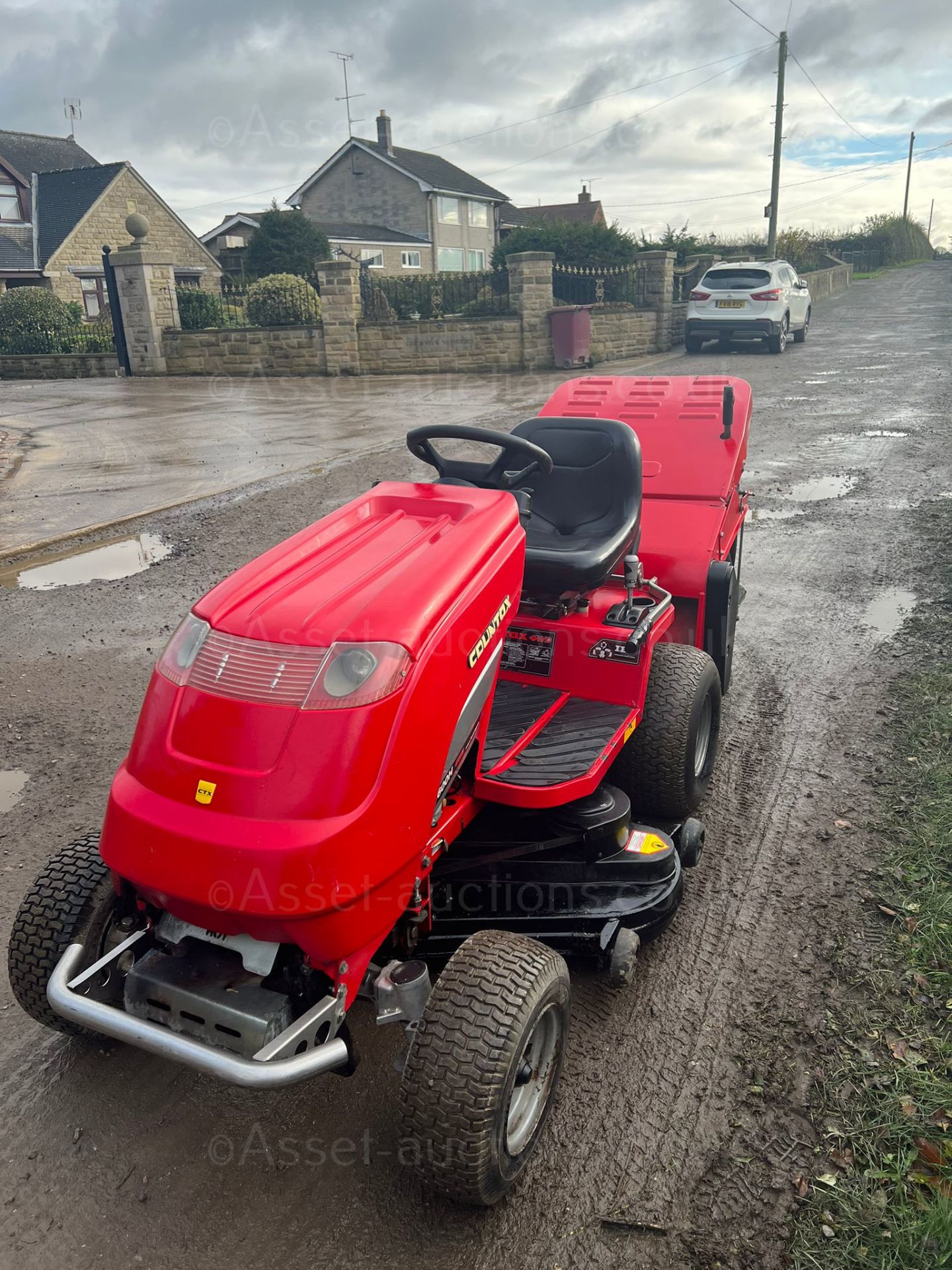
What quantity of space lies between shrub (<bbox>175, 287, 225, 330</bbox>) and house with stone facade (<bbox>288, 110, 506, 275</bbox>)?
910 inches

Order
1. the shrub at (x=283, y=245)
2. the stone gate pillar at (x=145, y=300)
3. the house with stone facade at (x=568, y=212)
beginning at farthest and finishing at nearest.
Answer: the house with stone facade at (x=568, y=212)
the shrub at (x=283, y=245)
the stone gate pillar at (x=145, y=300)

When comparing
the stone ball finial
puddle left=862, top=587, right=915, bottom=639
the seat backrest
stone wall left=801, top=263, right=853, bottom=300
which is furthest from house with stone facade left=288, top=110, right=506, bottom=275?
the seat backrest

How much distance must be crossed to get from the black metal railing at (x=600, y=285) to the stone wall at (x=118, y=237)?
1780cm

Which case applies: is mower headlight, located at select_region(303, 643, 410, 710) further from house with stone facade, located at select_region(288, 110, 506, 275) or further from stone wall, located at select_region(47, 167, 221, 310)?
house with stone facade, located at select_region(288, 110, 506, 275)

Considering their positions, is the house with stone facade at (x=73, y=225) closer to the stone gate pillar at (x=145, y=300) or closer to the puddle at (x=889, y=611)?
the stone gate pillar at (x=145, y=300)

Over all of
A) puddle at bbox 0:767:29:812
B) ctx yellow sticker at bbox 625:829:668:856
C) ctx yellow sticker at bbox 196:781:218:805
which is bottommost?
puddle at bbox 0:767:29:812

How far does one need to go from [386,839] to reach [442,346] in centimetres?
1747

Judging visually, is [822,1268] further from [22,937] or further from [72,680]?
[72,680]

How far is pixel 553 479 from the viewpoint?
399 cm

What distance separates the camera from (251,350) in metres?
19.0

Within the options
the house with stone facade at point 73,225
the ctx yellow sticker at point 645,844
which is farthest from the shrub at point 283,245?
the ctx yellow sticker at point 645,844

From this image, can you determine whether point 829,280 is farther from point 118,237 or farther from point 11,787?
point 11,787

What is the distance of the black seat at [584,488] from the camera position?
12.3 feet

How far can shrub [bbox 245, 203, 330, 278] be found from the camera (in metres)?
29.2
